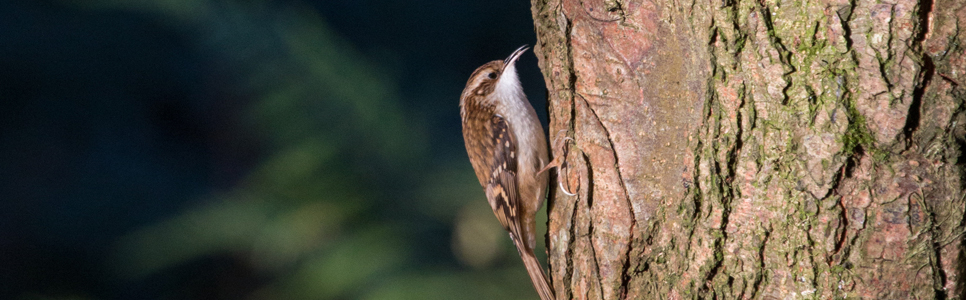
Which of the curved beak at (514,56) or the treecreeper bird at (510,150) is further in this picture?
the curved beak at (514,56)

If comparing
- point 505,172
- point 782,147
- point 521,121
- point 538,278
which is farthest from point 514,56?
point 782,147

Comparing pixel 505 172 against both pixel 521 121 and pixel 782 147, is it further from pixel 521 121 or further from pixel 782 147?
pixel 782 147

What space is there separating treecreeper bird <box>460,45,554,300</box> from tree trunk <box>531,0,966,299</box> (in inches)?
27.0

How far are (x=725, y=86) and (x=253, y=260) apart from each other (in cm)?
220

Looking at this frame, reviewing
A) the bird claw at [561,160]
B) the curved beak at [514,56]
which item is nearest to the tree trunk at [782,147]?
the bird claw at [561,160]

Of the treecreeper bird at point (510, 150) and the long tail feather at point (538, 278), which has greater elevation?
the treecreeper bird at point (510, 150)

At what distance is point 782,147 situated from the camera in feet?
3.50

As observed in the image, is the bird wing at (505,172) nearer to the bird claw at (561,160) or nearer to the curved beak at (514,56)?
the curved beak at (514,56)

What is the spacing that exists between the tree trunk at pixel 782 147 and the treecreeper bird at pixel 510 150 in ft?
2.25

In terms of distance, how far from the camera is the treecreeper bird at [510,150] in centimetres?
208

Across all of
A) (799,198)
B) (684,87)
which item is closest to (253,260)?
(684,87)

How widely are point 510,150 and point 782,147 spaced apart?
1177 millimetres

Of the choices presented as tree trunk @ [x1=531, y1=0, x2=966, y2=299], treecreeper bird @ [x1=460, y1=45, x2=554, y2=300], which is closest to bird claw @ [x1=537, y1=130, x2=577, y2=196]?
tree trunk @ [x1=531, y1=0, x2=966, y2=299]

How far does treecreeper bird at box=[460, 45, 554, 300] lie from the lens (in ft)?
6.84
